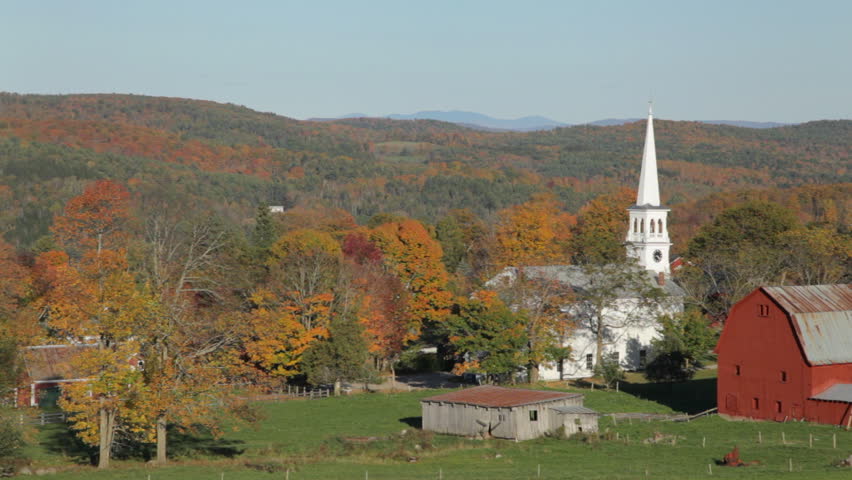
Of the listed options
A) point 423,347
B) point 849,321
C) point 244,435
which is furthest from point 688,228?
point 244,435

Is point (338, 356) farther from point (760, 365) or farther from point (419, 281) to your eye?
point (760, 365)

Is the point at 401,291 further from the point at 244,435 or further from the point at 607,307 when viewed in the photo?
the point at 244,435

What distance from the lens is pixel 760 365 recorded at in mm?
51531

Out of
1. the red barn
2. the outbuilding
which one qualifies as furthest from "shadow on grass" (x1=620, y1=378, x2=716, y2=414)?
the outbuilding

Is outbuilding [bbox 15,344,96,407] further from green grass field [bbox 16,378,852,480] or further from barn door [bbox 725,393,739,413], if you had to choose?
barn door [bbox 725,393,739,413]

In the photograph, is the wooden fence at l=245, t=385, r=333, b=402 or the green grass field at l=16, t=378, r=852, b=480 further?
the wooden fence at l=245, t=385, r=333, b=402

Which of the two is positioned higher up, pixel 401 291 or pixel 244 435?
pixel 401 291

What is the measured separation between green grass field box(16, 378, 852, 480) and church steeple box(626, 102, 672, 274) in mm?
29655

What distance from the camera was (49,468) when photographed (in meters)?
38.9

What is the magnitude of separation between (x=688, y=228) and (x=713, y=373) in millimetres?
70332

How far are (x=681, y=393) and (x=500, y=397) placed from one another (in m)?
16.5

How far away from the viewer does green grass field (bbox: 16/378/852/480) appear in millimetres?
37094

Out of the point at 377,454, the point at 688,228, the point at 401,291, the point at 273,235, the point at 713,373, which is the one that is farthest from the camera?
→ the point at 688,228

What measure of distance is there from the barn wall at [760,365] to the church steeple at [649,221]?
26941 mm
